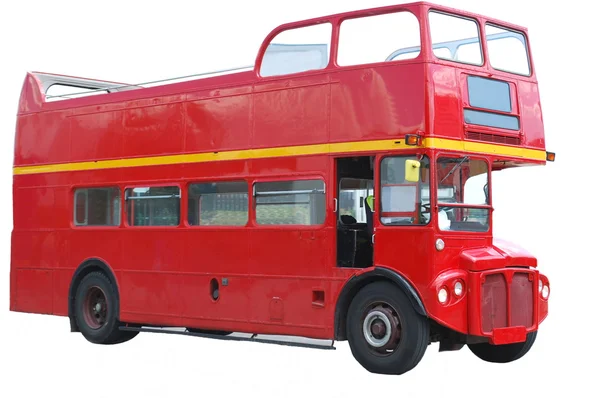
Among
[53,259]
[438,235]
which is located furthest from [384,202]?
[53,259]

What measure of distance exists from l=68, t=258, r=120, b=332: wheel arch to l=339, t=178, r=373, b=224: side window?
457 centimetres

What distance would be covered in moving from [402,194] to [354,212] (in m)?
1.22

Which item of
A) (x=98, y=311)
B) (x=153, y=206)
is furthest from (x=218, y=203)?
(x=98, y=311)

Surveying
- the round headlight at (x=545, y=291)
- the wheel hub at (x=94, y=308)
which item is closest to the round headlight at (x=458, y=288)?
the round headlight at (x=545, y=291)

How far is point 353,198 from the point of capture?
15.5 meters

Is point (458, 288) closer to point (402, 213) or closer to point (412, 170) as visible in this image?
point (402, 213)

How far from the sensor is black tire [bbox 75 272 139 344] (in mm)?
18250

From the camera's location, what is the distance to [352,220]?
50.7 feet

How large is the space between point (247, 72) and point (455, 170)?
345 centimetres

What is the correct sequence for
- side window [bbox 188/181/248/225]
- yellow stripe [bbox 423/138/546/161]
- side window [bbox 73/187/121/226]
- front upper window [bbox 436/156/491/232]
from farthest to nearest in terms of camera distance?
side window [bbox 73/187/121/226], side window [bbox 188/181/248/225], front upper window [bbox 436/156/491/232], yellow stripe [bbox 423/138/546/161]

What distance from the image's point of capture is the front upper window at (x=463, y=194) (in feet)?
47.3

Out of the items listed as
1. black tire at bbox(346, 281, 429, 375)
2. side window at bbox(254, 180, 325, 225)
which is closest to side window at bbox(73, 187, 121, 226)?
side window at bbox(254, 180, 325, 225)

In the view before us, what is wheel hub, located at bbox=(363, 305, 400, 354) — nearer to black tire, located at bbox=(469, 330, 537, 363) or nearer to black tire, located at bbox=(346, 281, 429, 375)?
black tire, located at bbox=(346, 281, 429, 375)

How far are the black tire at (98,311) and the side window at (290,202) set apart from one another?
3486 mm
